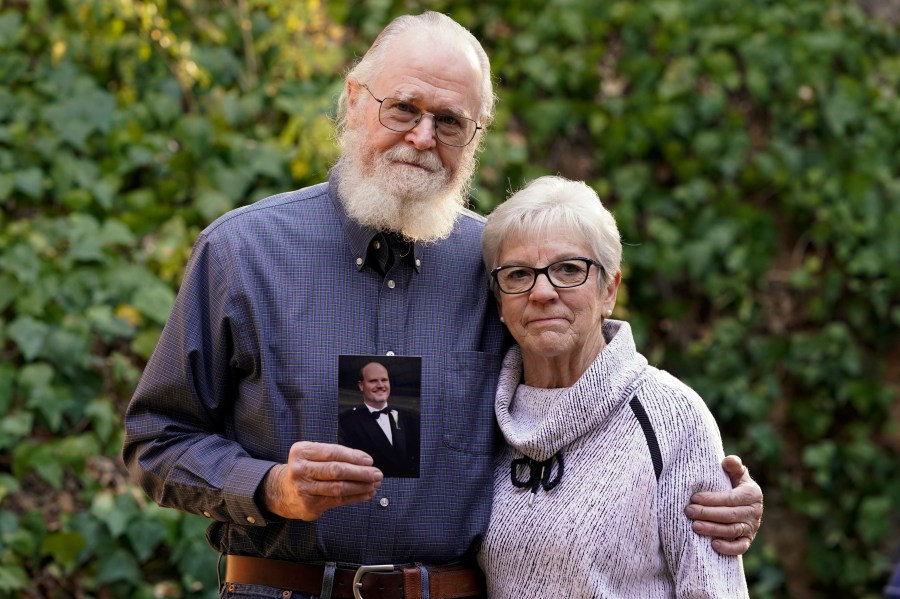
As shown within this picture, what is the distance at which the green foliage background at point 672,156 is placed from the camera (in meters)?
4.37

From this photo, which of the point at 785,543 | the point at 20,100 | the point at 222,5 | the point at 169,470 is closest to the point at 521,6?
the point at 222,5

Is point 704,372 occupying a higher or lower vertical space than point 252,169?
lower

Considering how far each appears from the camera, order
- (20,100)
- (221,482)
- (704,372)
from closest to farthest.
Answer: (221,482), (20,100), (704,372)

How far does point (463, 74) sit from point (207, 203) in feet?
6.65

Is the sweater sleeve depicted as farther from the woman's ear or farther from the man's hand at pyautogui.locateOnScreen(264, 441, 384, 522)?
the man's hand at pyautogui.locateOnScreen(264, 441, 384, 522)

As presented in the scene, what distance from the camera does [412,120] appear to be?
2502 millimetres

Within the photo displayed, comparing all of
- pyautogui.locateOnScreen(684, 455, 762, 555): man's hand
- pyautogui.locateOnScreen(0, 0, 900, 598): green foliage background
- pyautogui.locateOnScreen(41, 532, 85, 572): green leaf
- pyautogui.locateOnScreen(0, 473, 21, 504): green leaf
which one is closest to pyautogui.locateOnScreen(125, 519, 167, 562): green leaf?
pyautogui.locateOnScreen(41, 532, 85, 572): green leaf

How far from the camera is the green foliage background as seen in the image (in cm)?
437

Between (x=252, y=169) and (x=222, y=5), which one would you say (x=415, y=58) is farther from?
(x=222, y=5)

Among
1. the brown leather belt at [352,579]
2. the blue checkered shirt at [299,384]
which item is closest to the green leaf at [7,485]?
the blue checkered shirt at [299,384]

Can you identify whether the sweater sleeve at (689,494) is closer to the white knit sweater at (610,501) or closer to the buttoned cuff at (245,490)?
the white knit sweater at (610,501)

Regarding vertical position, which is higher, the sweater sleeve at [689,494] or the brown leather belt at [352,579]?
the sweater sleeve at [689,494]

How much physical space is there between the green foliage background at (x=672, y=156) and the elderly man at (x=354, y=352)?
177 centimetres

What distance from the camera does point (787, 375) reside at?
5434 mm
